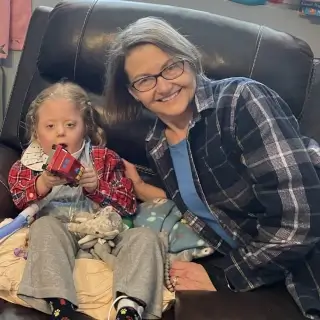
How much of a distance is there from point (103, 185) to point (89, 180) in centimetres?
7

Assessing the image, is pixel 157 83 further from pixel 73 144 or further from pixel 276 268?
pixel 276 268

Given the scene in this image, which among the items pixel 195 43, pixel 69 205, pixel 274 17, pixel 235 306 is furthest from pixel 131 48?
pixel 274 17

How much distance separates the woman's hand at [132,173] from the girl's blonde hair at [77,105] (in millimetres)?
105

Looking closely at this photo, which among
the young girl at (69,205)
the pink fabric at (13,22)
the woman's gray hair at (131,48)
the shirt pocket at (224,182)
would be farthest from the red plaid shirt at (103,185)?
the pink fabric at (13,22)

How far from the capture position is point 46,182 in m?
1.61

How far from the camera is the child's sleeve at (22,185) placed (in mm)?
1657

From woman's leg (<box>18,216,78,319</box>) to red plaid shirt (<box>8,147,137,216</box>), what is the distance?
0.20 m

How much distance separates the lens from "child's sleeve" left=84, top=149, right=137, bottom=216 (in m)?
1.69

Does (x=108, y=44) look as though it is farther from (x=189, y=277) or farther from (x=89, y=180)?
(x=189, y=277)

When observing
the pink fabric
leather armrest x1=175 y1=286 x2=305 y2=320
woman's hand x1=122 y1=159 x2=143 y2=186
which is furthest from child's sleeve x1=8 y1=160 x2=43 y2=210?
the pink fabric

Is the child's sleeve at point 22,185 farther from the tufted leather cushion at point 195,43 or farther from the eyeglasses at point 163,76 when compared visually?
the eyeglasses at point 163,76

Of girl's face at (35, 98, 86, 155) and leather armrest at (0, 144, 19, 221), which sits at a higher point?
girl's face at (35, 98, 86, 155)

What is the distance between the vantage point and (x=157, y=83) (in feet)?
4.73

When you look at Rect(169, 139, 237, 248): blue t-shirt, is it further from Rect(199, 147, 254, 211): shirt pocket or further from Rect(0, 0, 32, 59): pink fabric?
Rect(0, 0, 32, 59): pink fabric
